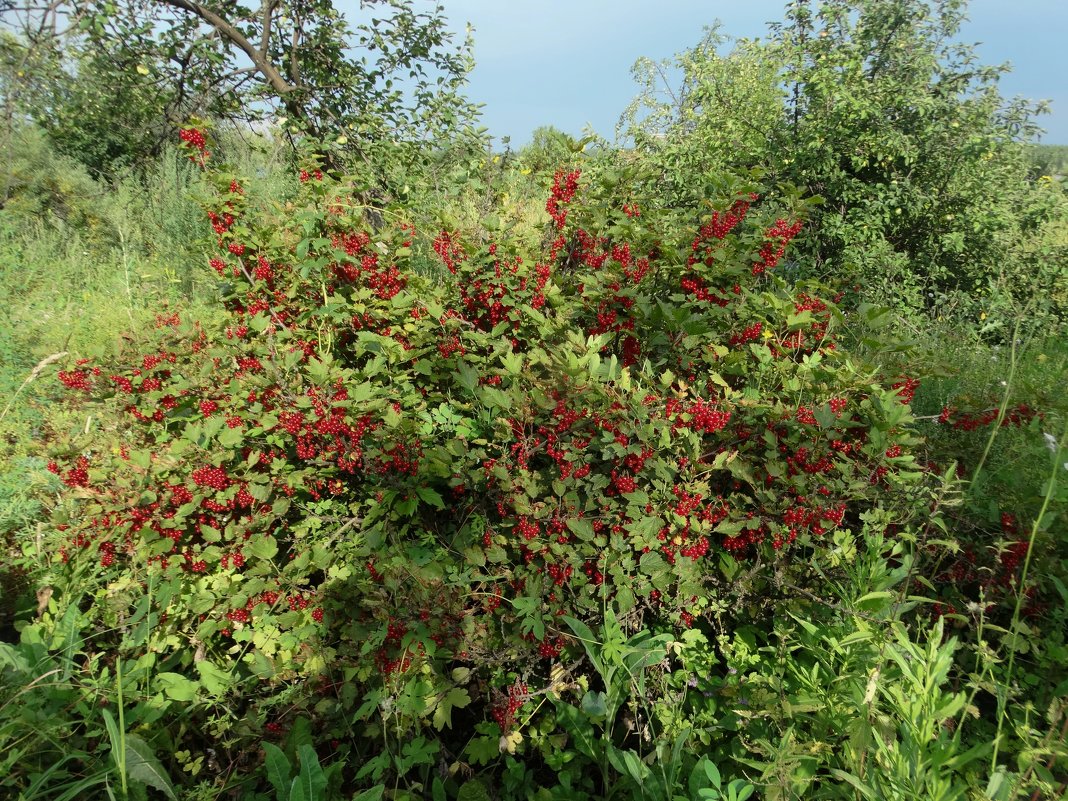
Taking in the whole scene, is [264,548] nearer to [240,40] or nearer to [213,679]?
[213,679]

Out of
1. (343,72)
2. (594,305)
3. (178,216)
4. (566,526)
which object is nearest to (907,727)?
(566,526)

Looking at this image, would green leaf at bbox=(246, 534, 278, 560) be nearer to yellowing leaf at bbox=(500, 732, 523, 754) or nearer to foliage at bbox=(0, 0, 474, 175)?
yellowing leaf at bbox=(500, 732, 523, 754)

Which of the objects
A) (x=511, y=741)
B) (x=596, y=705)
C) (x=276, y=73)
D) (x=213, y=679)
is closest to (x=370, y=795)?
(x=511, y=741)

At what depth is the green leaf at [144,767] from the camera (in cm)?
147

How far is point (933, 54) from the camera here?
16.1 ft

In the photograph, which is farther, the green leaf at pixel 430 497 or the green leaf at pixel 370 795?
the green leaf at pixel 430 497

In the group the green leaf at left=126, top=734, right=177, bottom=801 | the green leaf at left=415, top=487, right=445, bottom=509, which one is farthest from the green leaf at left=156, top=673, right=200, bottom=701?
the green leaf at left=415, top=487, right=445, bottom=509

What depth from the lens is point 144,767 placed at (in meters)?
1.50

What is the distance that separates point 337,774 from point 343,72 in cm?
521

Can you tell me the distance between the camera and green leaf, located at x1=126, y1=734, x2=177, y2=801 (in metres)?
1.47

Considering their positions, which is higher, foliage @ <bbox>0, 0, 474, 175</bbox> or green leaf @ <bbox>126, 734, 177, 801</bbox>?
foliage @ <bbox>0, 0, 474, 175</bbox>

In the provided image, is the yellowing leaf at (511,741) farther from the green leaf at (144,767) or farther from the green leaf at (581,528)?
the green leaf at (144,767)

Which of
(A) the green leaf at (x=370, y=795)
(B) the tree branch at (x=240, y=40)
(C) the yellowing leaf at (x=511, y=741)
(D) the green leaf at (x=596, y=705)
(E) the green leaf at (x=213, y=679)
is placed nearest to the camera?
(A) the green leaf at (x=370, y=795)

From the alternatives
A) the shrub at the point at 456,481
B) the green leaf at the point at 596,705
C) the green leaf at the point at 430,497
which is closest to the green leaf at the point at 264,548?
the shrub at the point at 456,481
